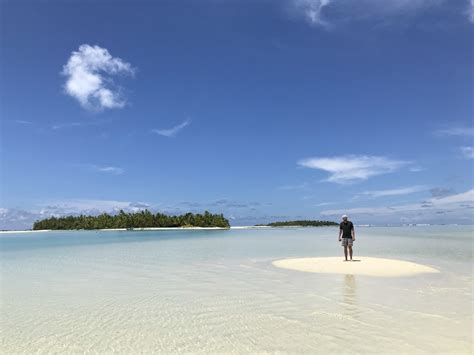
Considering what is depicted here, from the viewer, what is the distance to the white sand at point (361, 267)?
51.7 feet

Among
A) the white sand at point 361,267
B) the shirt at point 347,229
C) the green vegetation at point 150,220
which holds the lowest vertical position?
the white sand at point 361,267

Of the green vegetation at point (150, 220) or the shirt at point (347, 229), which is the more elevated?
the green vegetation at point (150, 220)

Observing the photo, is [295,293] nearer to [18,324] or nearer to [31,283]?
[18,324]

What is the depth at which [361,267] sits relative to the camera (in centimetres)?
1717

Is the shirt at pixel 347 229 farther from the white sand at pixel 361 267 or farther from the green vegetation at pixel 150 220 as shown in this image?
the green vegetation at pixel 150 220

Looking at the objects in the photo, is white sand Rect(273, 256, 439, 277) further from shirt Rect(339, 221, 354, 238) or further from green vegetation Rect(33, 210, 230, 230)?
green vegetation Rect(33, 210, 230, 230)

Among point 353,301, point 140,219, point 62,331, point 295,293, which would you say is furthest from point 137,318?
point 140,219

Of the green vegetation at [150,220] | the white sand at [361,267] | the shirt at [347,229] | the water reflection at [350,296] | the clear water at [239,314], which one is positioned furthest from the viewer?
the green vegetation at [150,220]

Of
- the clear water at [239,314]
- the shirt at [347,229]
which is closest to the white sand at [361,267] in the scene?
the clear water at [239,314]

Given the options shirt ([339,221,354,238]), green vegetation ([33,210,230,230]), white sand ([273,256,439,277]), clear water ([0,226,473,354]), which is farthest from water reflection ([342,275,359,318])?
green vegetation ([33,210,230,230])

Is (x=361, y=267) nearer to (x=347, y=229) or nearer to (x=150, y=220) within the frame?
(x=347, y=229)

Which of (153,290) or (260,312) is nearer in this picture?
(260,312)

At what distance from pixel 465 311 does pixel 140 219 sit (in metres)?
137

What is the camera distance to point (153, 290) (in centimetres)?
1281
